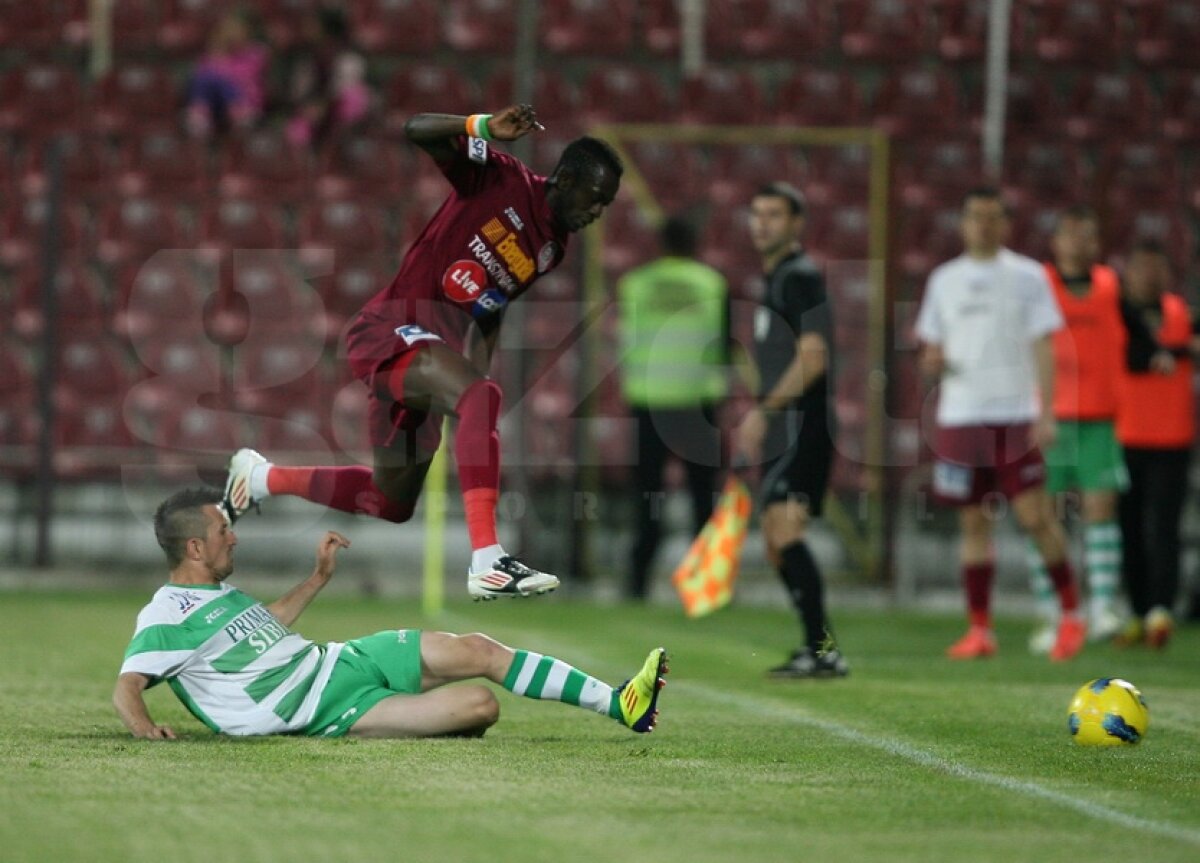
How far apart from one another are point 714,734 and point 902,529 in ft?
24.3

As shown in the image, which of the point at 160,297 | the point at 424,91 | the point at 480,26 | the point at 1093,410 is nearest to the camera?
the point at 1093,410

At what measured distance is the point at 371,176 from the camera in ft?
49.1

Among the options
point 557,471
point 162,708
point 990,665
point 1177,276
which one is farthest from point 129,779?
point 1177,276

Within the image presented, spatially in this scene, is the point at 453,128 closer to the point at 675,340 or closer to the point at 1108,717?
the point at 1108,717

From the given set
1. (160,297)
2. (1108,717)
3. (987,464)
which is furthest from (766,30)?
(1108,717)

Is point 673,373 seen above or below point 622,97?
below

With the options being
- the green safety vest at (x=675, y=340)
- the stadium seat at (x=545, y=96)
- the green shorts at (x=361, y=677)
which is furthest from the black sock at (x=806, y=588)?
the stadium seat at (x=545, y=96)

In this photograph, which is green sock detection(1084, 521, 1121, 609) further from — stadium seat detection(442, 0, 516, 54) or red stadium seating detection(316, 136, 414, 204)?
stadium seat detection(442, 0, 516, 54)

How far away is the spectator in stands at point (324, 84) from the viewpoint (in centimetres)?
1506

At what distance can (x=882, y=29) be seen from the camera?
1641 cm

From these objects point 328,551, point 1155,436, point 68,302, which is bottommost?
point 1155,436

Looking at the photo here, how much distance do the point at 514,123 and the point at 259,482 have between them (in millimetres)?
1783

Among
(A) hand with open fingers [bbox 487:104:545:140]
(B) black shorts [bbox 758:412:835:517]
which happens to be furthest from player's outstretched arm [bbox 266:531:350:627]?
(B) black shorts [bbox 758:412:835:517]

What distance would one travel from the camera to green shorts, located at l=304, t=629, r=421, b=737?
5828 mm
